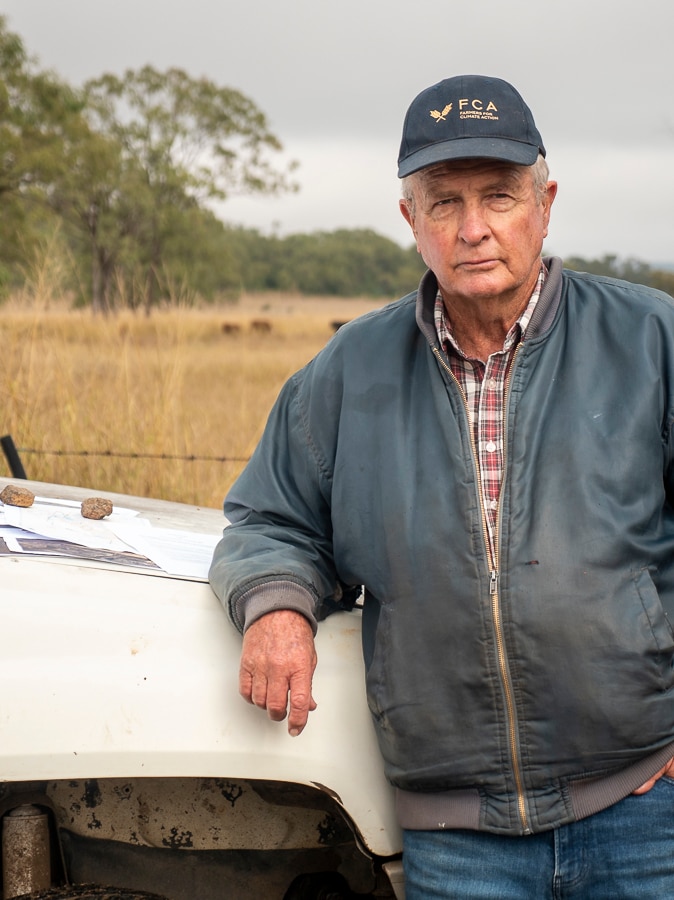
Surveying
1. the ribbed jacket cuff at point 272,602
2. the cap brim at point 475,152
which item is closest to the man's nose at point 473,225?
the cap brim at point 475,152

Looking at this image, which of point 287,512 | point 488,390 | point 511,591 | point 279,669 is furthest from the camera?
point 287,512

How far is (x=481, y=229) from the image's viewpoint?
7.13ft

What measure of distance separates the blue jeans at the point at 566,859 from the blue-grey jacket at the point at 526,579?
4 centimetres

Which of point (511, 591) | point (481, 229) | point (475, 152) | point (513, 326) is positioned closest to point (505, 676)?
point (511, 591)

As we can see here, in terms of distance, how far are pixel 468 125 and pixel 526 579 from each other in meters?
0.91

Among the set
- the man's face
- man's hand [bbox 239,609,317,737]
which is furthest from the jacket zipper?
the man's face

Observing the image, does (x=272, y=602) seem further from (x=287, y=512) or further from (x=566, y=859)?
(x=566, y=859)

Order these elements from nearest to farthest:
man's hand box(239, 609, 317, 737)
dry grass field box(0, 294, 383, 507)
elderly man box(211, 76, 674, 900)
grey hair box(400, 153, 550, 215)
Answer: man's hand box(239, 609, 317, 737), elderly man box(211, 76, 674, 900), grey hair box(400, 153, 550, 215), dry grass field box(0, 294, 383, 507)

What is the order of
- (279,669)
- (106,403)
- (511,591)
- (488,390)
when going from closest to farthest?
1. (279,669)
2. (511,591)
3. (488,390)
4. (106,403)

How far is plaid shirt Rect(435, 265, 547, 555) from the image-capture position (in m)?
2.02

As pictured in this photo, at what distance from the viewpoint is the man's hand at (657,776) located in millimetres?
1956

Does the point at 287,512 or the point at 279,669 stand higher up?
the point at 287,512

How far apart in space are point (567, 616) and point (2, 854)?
111 centimetres

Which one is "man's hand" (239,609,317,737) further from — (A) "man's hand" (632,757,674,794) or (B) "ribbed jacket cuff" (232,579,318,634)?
(A) "man's hand" (632,757,674,794)
